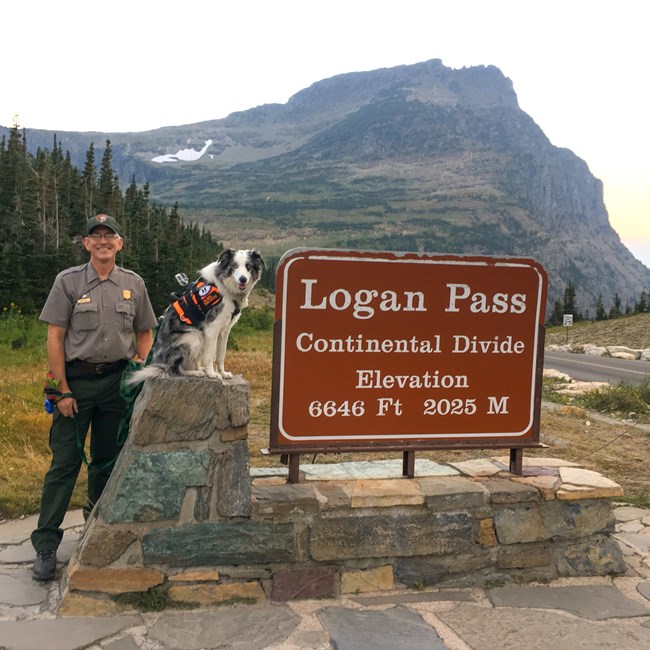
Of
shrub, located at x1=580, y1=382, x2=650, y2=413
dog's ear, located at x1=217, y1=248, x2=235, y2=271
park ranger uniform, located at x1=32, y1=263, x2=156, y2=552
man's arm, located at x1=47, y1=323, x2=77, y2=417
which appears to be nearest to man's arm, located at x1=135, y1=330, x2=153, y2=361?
park ranger uniform, located at x1=32, y1=263, x2=156, y2=552

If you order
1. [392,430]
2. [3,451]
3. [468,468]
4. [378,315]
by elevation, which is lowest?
[3,451]

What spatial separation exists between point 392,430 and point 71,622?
2.21 m

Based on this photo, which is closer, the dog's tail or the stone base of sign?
the stone base of sign

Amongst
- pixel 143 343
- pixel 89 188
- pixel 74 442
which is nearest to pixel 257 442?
pixel 143 343

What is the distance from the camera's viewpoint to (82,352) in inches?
159

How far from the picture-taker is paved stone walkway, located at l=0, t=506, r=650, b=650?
3227 millimetres

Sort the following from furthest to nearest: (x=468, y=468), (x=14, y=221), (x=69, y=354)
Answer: (x=14, y=221) < (x=468, y=468) < (x=69, y=354)

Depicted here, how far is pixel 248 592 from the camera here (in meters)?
3.70

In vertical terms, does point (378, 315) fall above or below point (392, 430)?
above

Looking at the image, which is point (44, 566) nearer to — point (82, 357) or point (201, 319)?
point (82, 357)

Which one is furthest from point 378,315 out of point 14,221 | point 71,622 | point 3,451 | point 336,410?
point 14,221

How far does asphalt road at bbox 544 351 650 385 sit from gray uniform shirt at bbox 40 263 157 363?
52.4 feet

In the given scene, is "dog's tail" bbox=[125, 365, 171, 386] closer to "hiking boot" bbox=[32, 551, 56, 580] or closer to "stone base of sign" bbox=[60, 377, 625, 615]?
"stone base of sign" bbox=[60, 377, 625, 615]

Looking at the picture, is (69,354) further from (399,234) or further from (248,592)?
(399,234)
